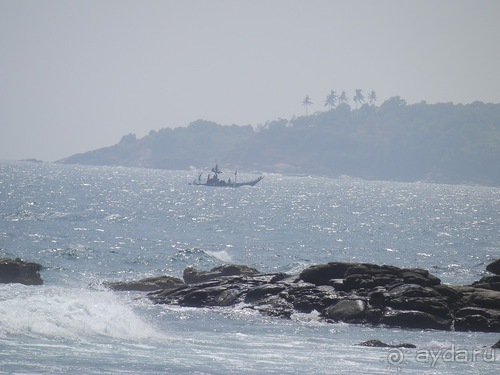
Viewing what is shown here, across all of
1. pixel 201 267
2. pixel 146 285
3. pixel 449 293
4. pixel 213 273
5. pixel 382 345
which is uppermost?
pixel 449 293

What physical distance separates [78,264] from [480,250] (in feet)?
119

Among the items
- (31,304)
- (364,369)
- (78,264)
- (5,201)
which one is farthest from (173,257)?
(5,201)

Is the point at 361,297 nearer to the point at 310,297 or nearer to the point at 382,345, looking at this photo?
the point at 310,297

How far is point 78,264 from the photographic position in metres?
53.8

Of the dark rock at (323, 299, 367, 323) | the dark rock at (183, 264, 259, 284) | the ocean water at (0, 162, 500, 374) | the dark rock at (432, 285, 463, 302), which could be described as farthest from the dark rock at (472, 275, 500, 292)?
the dark rock at (183, 264, 259, 284)

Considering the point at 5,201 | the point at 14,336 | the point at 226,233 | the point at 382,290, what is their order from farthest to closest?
1. the point at 5,201
2. the point at 226,233
3. the point at 382,290
4. the point at 14,336

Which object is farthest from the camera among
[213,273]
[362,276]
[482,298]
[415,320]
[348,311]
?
[213,273]

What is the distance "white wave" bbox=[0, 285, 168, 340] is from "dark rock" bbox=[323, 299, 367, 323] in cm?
733

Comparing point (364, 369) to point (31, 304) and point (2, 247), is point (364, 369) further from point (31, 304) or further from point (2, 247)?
point (2, 247)

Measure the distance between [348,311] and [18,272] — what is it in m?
15.8

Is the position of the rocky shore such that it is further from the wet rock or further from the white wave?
the white wave

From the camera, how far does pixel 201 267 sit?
57.6 meters

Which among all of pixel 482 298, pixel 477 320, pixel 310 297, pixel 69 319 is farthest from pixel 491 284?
pixel 69 319

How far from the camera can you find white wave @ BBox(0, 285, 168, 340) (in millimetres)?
27797
